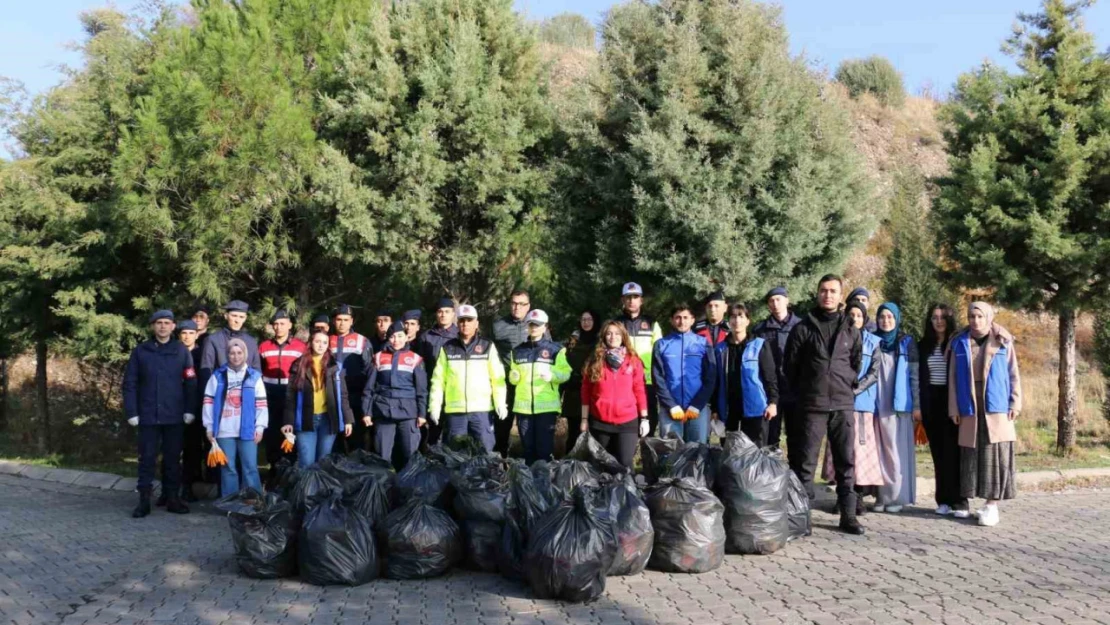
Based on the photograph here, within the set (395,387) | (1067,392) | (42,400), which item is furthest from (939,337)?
(42,400)

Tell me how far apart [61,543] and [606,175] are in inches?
275

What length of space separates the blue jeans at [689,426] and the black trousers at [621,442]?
51cm

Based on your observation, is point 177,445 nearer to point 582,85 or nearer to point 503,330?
point 503,330

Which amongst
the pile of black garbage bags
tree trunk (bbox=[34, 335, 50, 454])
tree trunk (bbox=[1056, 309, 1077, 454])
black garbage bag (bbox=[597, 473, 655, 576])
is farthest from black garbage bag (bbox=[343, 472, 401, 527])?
tree trunk (bbox=[34, 335, 50, 454])

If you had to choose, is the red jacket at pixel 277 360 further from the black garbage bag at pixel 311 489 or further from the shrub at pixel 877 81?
the shrub at pixel 877 81

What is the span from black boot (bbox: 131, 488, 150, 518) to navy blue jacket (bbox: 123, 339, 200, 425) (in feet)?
2.31

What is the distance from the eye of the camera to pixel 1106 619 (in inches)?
213

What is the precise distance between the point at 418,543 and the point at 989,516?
5.07 meters

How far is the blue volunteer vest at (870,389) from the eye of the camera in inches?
340

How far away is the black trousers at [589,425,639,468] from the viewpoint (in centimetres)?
852

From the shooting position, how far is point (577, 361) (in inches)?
386

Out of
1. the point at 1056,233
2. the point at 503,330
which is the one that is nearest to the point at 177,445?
the point at 503,330

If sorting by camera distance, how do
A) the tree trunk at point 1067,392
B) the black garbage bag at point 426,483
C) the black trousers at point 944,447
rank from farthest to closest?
the tree trunk at point 1067,392
the black trousers at point 944,447
the black garbage bag at point 426,483

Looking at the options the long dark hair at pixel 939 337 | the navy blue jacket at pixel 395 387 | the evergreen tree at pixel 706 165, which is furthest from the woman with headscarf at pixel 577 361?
the long dark hair at pixel 939 337
